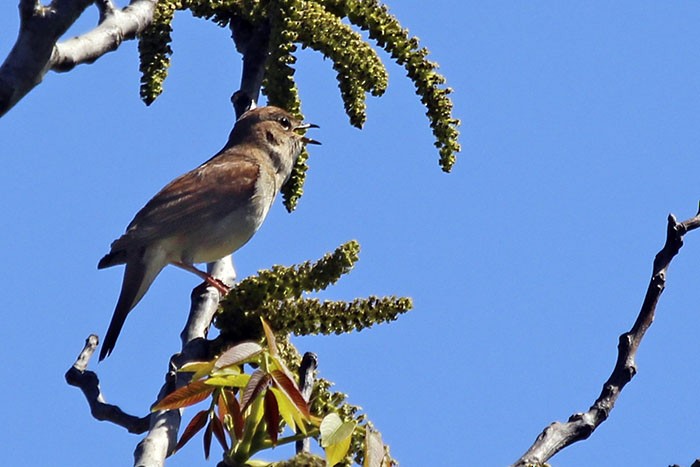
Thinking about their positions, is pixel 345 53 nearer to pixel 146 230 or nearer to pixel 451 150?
pixel 451 150

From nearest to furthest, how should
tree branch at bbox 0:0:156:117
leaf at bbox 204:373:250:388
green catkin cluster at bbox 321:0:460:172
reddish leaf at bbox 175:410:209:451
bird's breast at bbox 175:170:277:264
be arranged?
tree branch at bbox 0:0:156:117 < leaf at bbox 204:373:250:388 < reddish leaf at bbox 175:410:209:451 < green catkin cluster at bbox 321:0:460:172 < bird's breast at bbox 175:170:277:264

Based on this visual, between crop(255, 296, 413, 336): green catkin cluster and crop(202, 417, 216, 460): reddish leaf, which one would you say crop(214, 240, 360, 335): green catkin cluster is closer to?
crop(255, 296, 413, 336): green catkin cluster

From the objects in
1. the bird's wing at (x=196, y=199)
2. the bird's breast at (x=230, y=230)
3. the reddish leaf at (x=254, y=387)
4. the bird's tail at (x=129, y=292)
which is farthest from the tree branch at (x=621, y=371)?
the bird's breast at (x=230, y=230)

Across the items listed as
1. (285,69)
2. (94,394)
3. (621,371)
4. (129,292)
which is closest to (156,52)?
(285,69)

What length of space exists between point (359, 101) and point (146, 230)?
2034 millimetres

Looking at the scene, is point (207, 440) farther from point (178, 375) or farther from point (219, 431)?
point (178, 375)

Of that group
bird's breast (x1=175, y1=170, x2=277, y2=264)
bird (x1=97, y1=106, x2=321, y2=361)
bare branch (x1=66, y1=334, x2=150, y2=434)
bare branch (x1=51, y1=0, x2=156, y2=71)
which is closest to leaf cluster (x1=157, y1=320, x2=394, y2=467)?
bare branch (x1=66, y1=334, x2=150, y2=434)

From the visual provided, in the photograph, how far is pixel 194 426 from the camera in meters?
3.19

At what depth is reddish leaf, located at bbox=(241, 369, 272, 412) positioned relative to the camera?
117 inches

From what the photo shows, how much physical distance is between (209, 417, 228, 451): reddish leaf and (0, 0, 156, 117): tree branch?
106cm

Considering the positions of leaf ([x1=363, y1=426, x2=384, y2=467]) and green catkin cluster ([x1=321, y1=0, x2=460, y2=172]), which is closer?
leaf ([x1=363, y1=426, x2=384, y2=467])

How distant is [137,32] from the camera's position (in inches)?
118

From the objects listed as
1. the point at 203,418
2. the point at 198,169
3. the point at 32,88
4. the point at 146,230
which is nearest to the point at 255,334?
the point at 203,418

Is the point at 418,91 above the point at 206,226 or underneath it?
underneath
